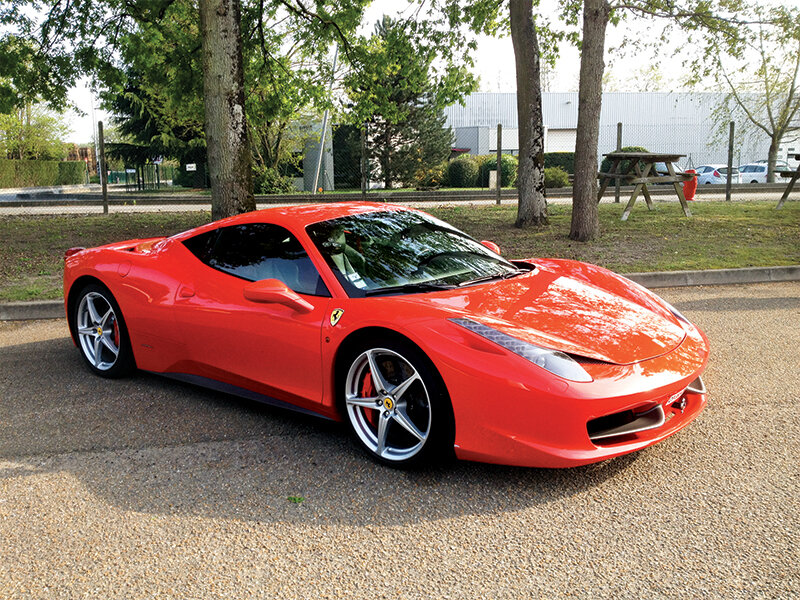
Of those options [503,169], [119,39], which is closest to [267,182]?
[503,169]

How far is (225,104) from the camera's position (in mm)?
9273

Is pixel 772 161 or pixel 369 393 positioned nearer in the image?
pixel 369 393

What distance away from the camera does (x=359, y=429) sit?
3.70m

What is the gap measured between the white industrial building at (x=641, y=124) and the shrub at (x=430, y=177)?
A: 1060 centimetres

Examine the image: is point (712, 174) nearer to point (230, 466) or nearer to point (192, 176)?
point (192, 176)

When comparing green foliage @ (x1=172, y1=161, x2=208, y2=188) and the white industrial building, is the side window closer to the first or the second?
green foliage @ (x1=172, y1=161, x2=208, y2=188)

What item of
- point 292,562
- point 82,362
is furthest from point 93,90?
point 292,562

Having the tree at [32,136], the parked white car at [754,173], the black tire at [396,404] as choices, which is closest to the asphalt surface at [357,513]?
the black tire at [396,404]

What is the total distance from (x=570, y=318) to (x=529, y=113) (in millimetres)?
9404

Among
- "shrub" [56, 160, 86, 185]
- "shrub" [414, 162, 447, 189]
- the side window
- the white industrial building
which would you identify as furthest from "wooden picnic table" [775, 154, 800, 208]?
"shrub" [56, 160, 86, 185]

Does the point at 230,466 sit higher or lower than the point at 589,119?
lower

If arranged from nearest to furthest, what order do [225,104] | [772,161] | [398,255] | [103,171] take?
[398,255] < [225,104] < [103,171] < [772,161]

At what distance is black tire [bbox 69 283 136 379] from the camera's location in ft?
16.6

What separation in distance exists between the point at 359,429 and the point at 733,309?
4.91 metres
